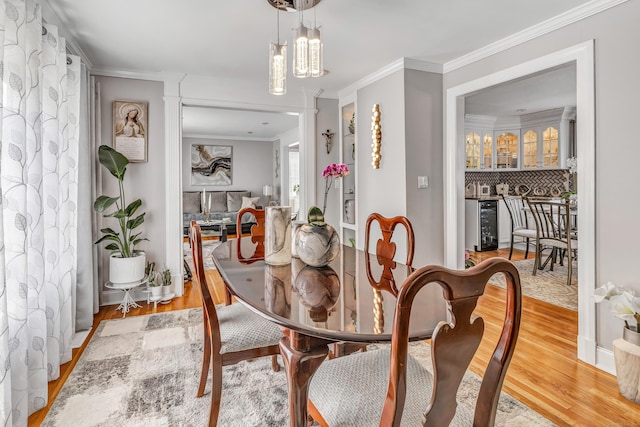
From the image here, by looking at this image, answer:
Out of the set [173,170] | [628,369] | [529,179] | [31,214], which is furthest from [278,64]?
[529,179]

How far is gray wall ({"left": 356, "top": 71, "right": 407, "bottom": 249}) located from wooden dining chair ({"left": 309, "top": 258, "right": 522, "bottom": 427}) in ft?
8.04

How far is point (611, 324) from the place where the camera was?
231 cm

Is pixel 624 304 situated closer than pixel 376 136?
Yes

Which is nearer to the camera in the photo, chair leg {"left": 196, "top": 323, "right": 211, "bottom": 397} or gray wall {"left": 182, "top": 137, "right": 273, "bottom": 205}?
chair leg {"left": 196, "top": 323, "right": 211, "bottom": 397}

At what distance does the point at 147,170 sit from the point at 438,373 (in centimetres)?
366

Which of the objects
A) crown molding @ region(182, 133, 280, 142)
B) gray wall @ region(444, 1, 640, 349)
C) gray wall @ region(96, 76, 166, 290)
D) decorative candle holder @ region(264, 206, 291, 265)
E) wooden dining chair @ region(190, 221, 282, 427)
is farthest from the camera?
crown molding @ region(182, 133, 280, 142)

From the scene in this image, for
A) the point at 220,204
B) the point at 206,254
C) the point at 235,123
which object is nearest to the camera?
the point at 206,254

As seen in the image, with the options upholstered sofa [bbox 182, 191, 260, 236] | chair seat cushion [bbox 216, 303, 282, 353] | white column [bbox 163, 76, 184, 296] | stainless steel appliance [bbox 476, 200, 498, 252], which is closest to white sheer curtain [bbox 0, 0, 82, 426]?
chair seat cushion [bbox 216, 303, 282, 353]

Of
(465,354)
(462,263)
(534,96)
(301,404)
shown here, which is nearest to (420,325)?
(465,354)

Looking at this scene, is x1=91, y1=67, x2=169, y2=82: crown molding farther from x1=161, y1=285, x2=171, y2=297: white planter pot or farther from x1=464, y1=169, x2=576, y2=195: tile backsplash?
x1=464, y1=169, x2=576, y2=195: tile backsplash

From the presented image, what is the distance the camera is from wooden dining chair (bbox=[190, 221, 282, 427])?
1.64m

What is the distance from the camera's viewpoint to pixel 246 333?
1.74 meters

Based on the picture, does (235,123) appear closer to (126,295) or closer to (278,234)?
(126,295)

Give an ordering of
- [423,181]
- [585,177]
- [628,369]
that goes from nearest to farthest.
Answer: [628,369] → [585,177] → [423,181]
